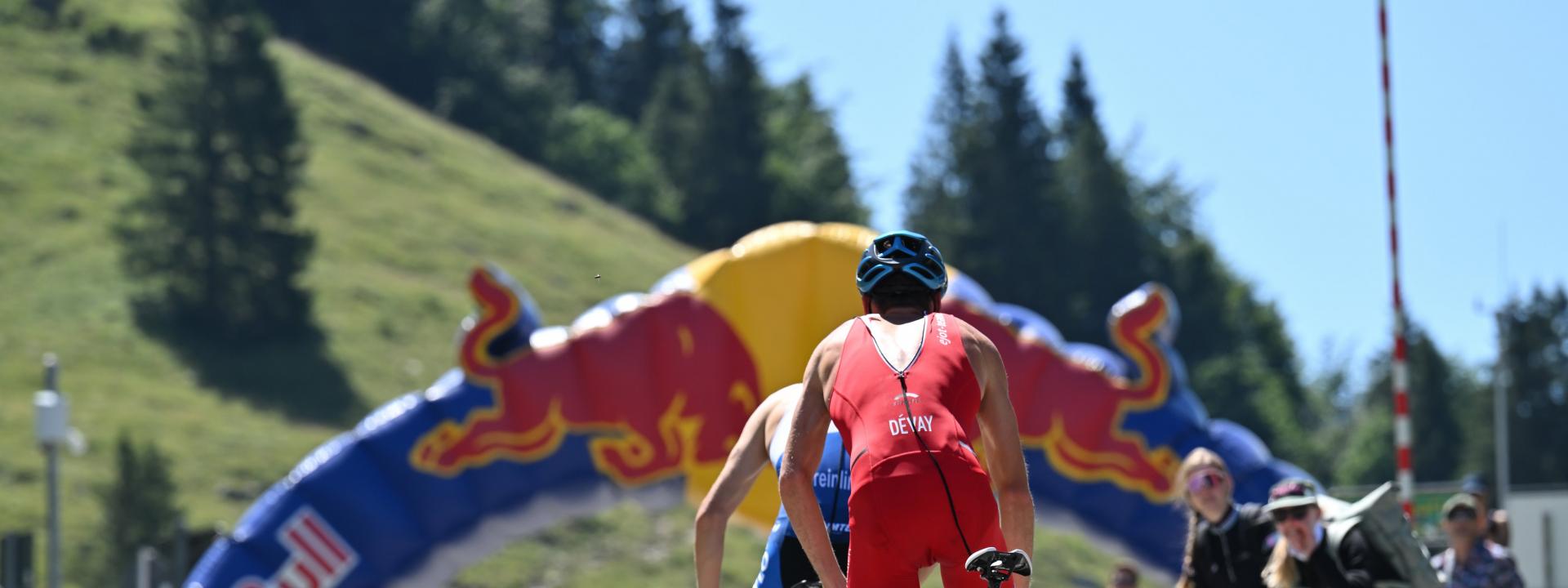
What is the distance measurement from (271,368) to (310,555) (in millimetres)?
38814

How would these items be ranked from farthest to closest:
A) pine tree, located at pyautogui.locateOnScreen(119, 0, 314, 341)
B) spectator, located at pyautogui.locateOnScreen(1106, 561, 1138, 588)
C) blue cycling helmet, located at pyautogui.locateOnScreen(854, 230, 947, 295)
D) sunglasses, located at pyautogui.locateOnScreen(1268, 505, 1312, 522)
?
1. pine tree, located at pyautogui.locateOnScreen(119, 0, 314, 341)
2. spectator, located at pyautogui.locateOnScreen(1106, 561, 1138, 588)
3. sunglasses, located at pyautogui.locateOnScreen(1268, 505, 1312, 522)
4. blue cycling helmet, located at pyautogui.locateOnScreen(854, 230, 947, 295)

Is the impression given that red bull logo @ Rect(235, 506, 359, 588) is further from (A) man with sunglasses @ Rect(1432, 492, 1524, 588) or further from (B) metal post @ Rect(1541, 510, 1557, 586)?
(B) metal post @ Rect(1541, 510, 1557, 586)

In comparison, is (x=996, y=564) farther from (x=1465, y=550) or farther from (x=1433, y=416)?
(x=1433, y=416)

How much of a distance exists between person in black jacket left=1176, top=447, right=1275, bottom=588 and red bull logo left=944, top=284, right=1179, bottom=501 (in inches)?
Answer: 291

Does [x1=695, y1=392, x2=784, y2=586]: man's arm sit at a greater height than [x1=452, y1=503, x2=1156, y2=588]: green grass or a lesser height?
greater

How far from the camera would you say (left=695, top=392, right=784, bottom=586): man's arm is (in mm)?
5250

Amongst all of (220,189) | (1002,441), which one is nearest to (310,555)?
(1002,441)

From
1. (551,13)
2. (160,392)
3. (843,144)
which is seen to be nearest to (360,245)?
(160,392)

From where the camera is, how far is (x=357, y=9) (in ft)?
268

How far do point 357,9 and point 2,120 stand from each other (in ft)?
79.9

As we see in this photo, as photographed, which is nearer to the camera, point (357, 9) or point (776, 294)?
point (776, 294)

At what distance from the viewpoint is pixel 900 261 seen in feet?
15.5

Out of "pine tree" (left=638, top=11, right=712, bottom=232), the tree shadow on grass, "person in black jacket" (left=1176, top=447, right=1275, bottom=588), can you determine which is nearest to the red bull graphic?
"person in black jacket" (left=1176, top=447, right=1275, bottom=588)

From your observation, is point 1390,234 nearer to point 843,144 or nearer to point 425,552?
point 425,552
